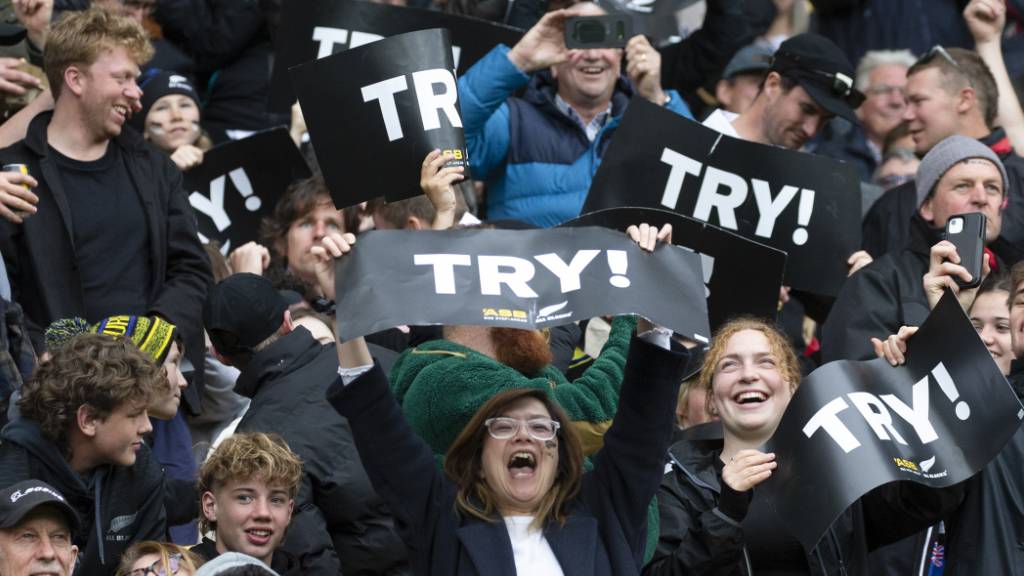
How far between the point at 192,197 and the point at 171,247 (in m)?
1.07

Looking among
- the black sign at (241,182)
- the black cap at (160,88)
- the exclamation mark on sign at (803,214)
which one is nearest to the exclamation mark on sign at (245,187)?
the black sign at (241,182)

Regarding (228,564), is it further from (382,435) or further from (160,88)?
(160,88)

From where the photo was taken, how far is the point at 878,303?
7.36 metres

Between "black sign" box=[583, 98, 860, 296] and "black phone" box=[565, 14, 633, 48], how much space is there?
0.55 meters

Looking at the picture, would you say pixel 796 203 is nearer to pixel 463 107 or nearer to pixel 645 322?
pixel 463 107

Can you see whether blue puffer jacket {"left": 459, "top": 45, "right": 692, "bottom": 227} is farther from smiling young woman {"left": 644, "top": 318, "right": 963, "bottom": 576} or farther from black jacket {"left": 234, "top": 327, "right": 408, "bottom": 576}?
black jacket {"left": 234, "top": 327, "right": 408, "bottom": 576}

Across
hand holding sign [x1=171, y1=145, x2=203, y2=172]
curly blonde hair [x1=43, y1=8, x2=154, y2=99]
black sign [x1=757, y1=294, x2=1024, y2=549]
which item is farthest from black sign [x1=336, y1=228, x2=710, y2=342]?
hand holding sign [x1=171, y1=145, x2=203, y2=172]

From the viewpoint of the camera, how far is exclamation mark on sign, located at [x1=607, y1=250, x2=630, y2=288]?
5.33m

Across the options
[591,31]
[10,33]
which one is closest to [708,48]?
[591,31]

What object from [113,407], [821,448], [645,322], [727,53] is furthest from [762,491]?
[727,53]

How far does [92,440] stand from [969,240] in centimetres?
303

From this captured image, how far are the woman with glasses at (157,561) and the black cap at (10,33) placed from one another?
8.56 feet

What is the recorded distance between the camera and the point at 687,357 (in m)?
5.47

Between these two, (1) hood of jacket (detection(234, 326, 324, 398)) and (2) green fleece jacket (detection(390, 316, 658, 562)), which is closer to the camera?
(2) green fleece jacket (detection(390, 316, 658, 562))
